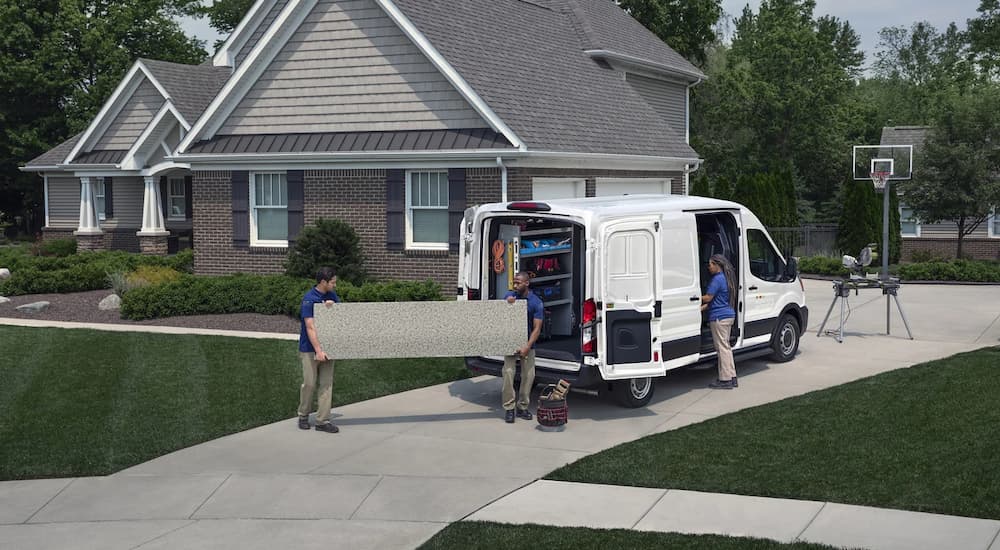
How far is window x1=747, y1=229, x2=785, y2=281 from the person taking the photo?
52.2 feet

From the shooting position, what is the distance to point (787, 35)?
171ft

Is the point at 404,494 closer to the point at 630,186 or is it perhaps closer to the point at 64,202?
the point at 630,186

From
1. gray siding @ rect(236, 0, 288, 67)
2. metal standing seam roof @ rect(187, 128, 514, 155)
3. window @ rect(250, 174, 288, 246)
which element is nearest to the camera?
metal standing seam roof @ rect(187, 128, 514, 155)

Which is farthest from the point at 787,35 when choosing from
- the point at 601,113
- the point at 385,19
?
the point at 385,19

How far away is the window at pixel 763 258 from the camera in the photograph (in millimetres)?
15906

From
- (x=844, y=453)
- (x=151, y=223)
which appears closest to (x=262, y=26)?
(x=151, y=223)

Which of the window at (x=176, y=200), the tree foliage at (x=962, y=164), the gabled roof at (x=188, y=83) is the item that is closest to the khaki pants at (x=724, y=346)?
the tree foliage at (x=962, y=164)

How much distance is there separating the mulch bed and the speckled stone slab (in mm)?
7800

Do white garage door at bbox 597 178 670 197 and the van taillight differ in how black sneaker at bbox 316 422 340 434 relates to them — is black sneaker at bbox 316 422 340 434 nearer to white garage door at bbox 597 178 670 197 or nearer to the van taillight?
the van taillight

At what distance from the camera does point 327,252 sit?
22.5m

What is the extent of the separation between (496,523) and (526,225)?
5.80m

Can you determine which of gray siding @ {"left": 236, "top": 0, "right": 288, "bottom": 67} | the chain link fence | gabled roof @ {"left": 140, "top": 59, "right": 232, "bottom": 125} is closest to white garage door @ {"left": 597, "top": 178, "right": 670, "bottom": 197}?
the chain link fence

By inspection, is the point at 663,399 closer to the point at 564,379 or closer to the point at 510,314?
the point at 564,379

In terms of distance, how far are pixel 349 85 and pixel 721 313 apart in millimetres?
12255
